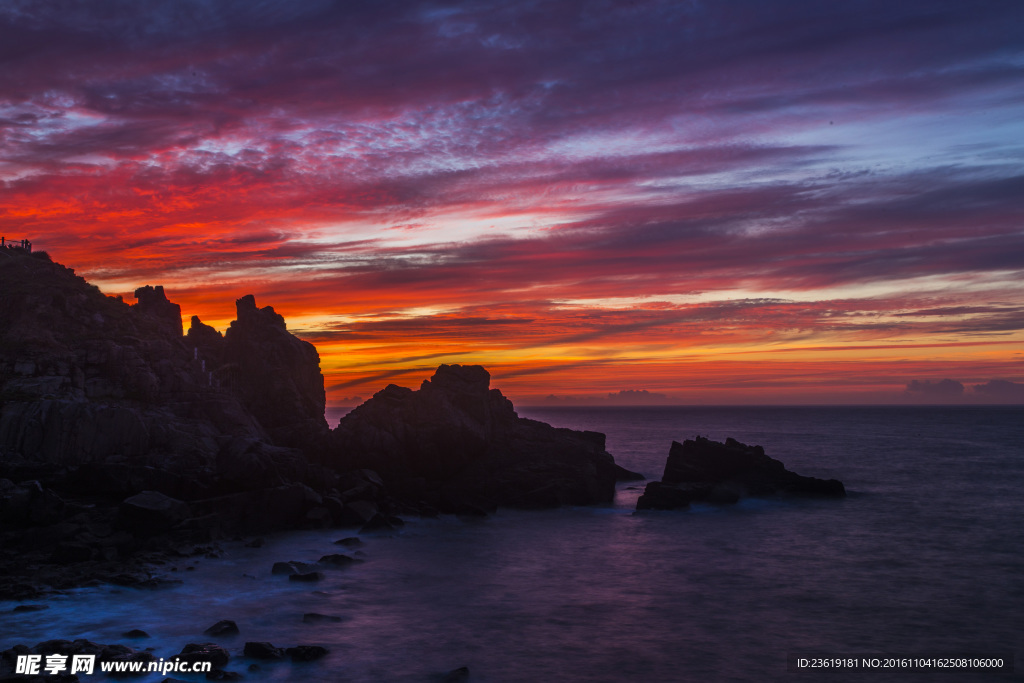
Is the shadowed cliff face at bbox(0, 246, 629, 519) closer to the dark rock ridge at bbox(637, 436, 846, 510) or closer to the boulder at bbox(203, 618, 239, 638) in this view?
the dark rock ridge at bbox(637, 436, 846, 510)

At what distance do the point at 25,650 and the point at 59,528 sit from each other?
16465 mm

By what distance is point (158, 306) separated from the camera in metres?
74.5

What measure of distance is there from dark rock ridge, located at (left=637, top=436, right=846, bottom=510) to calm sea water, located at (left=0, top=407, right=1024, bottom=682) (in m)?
4.53

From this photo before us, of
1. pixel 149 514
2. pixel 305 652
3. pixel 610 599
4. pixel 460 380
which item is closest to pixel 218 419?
pixel 149 514

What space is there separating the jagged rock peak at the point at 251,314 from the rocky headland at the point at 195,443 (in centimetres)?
23

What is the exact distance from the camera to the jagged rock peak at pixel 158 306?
7381 cm

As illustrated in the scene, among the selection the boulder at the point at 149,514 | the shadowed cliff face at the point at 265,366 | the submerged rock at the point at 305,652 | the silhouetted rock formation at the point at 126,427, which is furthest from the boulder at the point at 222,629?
the shadowed cliff face at the point at 265,366

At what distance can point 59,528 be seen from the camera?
37.0 m

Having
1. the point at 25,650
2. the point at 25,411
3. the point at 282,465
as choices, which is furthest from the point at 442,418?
the point at 25,650

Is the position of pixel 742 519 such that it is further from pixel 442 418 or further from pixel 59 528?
pixel 59 528

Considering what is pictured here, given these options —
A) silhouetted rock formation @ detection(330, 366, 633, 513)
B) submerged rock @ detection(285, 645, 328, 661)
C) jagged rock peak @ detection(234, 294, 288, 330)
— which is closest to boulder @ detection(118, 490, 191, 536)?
submerged rock @ detection(285, 645, 328, 661)

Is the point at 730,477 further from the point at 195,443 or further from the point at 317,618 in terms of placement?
the point at 195,443

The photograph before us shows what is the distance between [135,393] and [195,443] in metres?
9.12

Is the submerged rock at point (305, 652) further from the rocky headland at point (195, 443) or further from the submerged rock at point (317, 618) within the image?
the rocky headland at point (195, 443)
